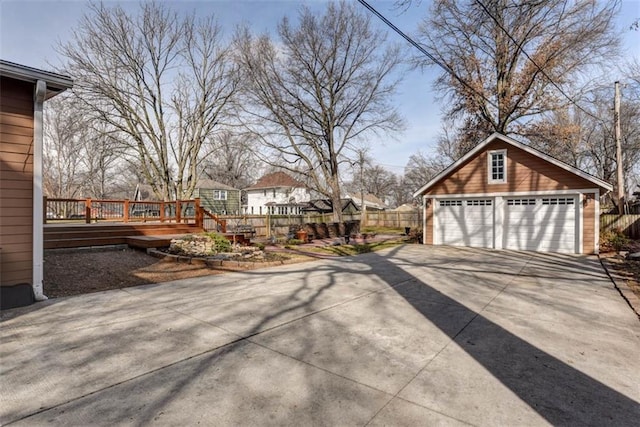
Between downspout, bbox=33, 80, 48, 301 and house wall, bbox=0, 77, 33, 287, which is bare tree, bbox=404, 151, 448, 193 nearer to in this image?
downspout, bbox=33, 80, 48, 301

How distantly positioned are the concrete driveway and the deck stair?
3765mm

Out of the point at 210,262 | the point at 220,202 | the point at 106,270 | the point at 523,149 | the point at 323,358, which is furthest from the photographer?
the point at 220,202

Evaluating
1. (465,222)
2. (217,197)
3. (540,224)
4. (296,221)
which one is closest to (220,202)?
(217,197)

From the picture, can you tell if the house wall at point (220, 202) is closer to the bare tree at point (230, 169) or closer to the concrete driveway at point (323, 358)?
the bare tree at point (230, 169)

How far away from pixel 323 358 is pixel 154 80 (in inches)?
878

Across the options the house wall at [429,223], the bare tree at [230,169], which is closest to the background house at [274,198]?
the bare tree at [230,169]

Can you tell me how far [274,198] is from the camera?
150 ft

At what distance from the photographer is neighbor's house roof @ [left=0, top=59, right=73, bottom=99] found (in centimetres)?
489

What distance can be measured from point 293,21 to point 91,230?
17.9 m

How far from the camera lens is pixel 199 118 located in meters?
22.0

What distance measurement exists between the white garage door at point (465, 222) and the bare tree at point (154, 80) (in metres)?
15.8

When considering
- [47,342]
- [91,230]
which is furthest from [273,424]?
[91,230]

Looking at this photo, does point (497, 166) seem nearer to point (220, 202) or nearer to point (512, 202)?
point (512, 202)

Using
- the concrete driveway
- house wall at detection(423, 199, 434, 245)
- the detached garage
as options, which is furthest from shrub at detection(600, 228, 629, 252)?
the concrete driveway
